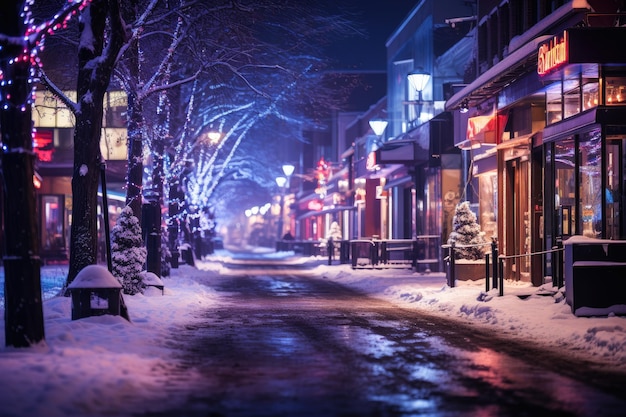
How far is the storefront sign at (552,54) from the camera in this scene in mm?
18094

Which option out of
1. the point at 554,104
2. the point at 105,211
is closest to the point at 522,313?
the point at 554,104

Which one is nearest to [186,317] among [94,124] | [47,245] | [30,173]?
[94,124]

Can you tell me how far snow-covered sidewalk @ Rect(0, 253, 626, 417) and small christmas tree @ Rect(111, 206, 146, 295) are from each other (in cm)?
61

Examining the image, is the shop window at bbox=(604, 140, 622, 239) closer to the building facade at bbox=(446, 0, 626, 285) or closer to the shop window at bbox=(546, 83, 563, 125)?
the building facade at bbox=(446, 0, 626, 285)

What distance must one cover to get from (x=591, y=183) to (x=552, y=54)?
2.96 metres

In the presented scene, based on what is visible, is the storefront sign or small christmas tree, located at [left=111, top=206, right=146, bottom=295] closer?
the storefront sign

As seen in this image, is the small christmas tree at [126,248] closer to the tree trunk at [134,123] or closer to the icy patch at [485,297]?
the tree trunk at [134,123]

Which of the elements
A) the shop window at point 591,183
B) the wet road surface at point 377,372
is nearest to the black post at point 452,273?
the shop window at point 591,183

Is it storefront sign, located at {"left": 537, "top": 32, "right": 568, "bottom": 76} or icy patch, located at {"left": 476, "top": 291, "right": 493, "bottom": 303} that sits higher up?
storefront sign, located at {"left": 537, "top": 32, "right": 568, "bottom": 76}

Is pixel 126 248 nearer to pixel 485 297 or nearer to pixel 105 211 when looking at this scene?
pixel 105 211

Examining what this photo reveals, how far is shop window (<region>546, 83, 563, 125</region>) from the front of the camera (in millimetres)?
22375

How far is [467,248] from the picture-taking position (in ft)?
88.3

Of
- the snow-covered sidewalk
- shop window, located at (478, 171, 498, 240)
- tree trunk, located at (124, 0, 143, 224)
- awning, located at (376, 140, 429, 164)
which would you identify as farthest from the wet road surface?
awning, located at (376, 140, 429, 164)

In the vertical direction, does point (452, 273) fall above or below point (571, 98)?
below
